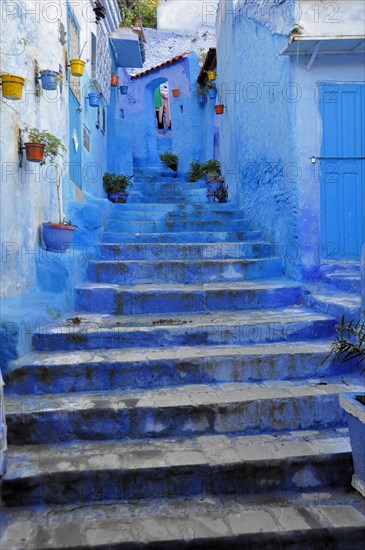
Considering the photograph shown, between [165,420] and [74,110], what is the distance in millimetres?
5247

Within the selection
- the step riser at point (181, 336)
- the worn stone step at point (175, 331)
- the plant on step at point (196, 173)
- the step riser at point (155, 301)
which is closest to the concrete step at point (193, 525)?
the worn stone step at point (175, 331)

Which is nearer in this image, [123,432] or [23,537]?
[23,537]

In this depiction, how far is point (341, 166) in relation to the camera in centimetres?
630

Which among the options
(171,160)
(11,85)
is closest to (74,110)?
(11,85)

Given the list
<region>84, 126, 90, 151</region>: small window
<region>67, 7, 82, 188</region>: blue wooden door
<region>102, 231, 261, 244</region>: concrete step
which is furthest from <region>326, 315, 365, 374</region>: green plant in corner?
<region>84, 126, 90, 151</region>: small window

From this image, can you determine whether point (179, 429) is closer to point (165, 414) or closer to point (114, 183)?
point (165, 414)

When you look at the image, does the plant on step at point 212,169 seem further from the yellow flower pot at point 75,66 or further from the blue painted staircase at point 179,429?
the blue painted staircase at point 179,429

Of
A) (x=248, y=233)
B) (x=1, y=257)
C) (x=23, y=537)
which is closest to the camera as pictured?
(x=23, y=537)

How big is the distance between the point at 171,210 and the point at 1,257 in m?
4.83

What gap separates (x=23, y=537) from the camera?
2738 mm

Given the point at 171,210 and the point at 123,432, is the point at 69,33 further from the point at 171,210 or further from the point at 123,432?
the point at 123,432

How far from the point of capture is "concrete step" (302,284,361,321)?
4.74 m

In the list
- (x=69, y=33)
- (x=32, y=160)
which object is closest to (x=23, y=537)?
(x=32, y=160)

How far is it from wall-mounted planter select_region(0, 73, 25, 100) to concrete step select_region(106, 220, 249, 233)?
12.3 ft
